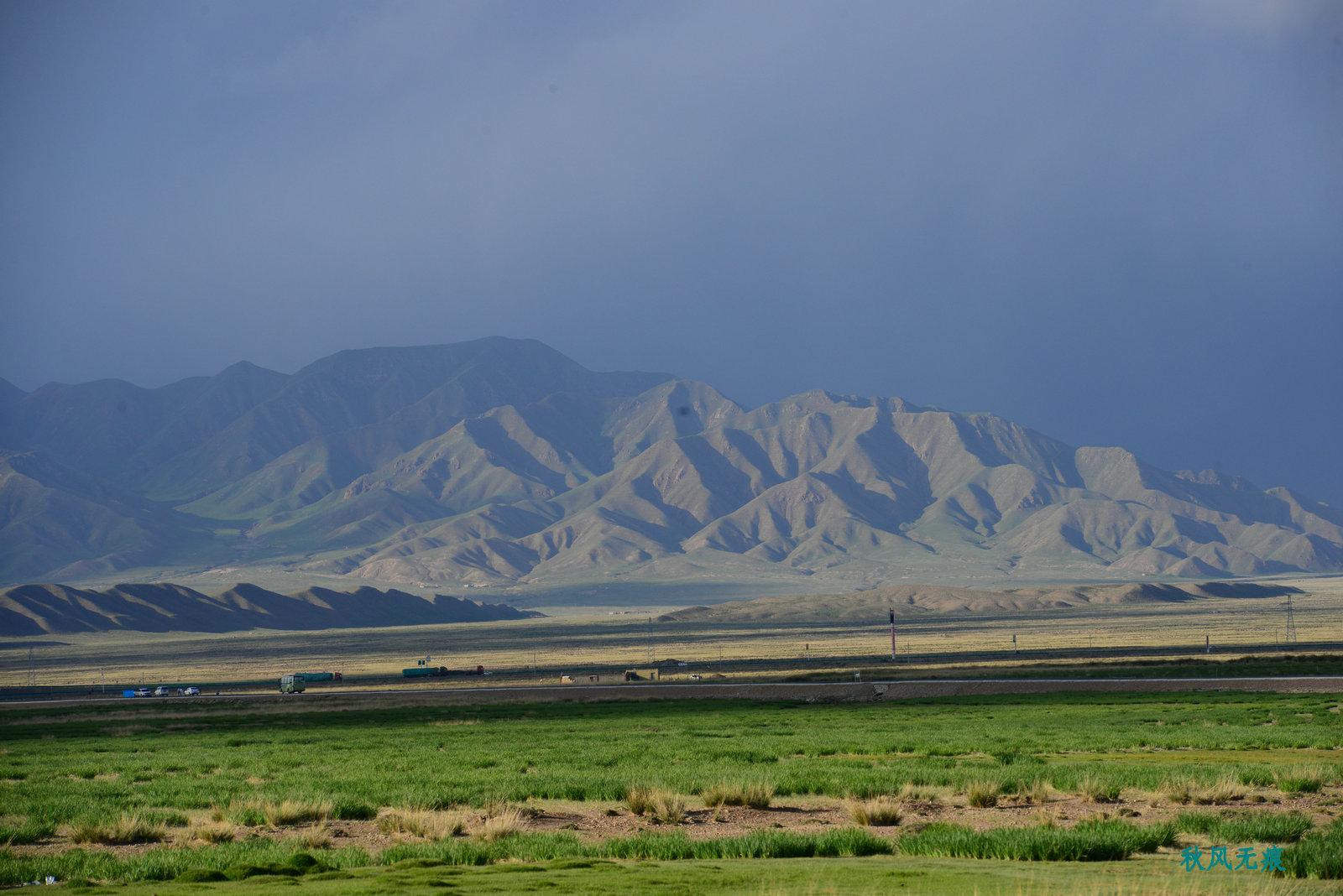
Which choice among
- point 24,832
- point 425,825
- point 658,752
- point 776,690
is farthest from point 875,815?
point 776,690

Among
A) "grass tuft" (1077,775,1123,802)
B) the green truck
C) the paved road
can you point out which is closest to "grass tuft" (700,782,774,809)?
"grass tuft" (1077,775,1123,802)

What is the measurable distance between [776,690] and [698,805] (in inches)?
1783

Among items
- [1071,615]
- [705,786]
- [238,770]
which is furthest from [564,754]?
[1071,615]

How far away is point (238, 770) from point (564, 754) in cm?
867

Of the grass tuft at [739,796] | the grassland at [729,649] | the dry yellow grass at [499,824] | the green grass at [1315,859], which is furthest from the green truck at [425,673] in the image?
the green grass at [1315,859]

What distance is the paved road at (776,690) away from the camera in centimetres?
6159

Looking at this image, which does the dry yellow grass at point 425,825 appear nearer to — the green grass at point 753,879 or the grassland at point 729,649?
the green grass at point 753,879

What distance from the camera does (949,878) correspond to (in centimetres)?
1544

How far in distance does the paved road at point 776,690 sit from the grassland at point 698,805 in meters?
15.1

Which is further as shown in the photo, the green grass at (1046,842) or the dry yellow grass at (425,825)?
the dry yellow grass at (425,825)

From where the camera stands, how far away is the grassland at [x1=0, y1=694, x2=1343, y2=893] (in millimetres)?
16891

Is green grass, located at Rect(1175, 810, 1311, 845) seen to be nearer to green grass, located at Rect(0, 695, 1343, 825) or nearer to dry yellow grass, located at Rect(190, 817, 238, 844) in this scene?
green grass, located at Rect(0, 695, 1343, 825)

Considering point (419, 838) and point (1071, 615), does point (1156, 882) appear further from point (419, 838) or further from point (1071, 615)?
point (1071, 615)

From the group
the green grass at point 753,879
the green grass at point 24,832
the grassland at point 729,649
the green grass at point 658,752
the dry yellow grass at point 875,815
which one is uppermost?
the green grass at point 753,879
